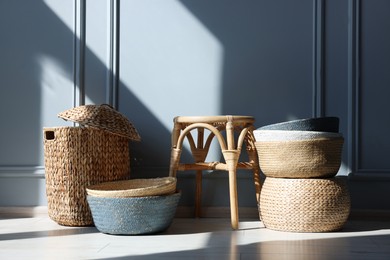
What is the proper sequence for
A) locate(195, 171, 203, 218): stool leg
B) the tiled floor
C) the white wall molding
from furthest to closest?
the white wall molding < locate(195, 171, 203, 218): stool leg < the tiled floor

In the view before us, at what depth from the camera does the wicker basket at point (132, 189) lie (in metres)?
1.66

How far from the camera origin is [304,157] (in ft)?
5.65

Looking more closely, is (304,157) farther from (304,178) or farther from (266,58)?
(266,58)

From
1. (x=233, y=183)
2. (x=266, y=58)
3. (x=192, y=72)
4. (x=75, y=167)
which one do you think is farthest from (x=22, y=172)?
(x=266, y=58)

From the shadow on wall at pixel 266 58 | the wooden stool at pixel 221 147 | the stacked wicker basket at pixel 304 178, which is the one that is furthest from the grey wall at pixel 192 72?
the stacked wicker basket at pixel 304 178

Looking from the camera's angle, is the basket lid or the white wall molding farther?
the white wall molding

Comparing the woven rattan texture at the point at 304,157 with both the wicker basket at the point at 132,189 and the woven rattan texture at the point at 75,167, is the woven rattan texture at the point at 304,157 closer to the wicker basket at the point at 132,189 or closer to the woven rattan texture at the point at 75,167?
the wicker basket at the point at 132,189

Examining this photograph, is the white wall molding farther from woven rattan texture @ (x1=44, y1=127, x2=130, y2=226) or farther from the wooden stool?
the wooden stool

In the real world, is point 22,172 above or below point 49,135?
below

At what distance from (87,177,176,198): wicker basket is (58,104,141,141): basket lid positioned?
0.60 feet

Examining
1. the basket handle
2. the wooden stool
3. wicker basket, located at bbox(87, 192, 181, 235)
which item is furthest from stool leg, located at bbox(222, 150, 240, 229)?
the basket handle

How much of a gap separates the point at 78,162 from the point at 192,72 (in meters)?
0.63

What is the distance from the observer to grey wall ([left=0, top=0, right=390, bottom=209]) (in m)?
2.10

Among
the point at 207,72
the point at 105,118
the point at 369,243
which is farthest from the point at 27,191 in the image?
the point at 369,243
